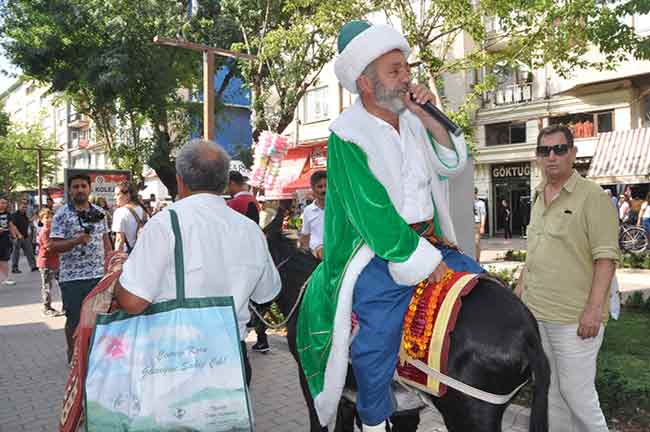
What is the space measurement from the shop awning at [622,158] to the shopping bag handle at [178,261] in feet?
63.4

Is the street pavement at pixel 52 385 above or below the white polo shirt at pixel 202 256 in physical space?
Result: below

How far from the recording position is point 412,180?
2797mm

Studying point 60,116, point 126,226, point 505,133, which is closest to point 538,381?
point 126,226

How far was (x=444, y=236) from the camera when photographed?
9.81 feet

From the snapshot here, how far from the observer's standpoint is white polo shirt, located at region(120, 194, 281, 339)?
2.55 metres

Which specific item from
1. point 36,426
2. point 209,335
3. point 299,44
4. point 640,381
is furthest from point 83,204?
point 299,44

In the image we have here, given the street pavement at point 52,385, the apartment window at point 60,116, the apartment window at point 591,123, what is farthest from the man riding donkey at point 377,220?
the apartment window at point 60,116

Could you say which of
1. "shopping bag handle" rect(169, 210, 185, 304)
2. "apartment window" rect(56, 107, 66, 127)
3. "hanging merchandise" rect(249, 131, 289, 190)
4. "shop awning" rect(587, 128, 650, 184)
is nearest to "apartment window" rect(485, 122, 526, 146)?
"shop awning" rect(587, 128, 650, 184)

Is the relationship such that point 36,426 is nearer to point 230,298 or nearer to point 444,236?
point 230,298

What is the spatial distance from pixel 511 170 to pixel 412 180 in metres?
26.3

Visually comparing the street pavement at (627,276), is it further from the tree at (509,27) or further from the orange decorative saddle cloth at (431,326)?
the orange decorative saddle cloth at (431,326)

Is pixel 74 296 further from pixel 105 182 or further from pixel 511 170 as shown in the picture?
pixel 511 170

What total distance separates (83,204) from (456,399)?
17.0 feet

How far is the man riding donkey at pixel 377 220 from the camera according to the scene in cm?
263
